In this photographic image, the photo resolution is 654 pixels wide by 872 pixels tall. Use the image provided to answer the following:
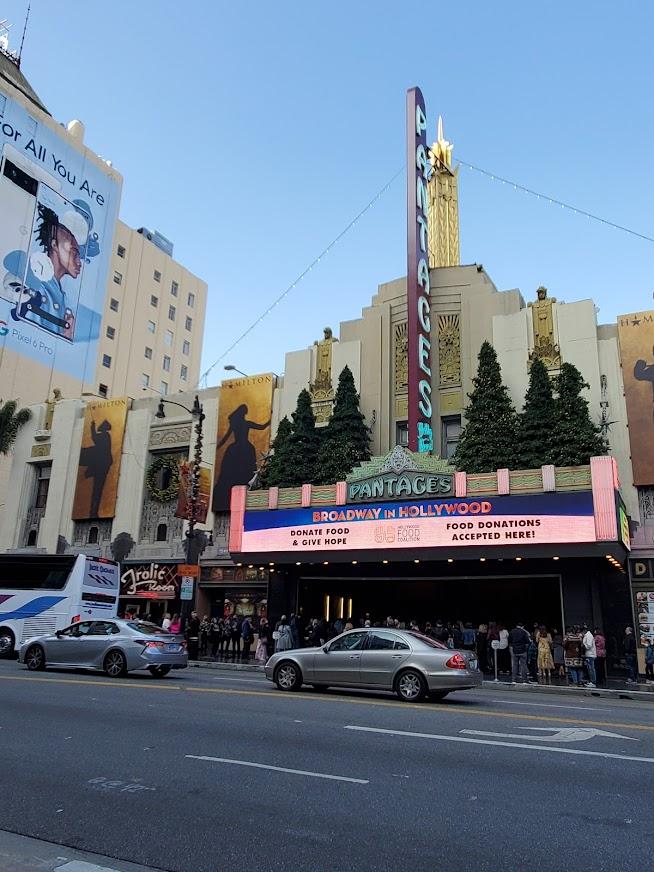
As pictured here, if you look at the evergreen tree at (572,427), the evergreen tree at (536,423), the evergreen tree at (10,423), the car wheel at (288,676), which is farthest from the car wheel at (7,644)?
the evergreen tree at (10,423)

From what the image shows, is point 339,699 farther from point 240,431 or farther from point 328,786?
point 240,431

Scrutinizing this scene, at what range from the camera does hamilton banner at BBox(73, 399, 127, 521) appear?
40562 mm

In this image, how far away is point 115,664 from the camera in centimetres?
1780

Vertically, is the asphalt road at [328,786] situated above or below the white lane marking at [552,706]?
below

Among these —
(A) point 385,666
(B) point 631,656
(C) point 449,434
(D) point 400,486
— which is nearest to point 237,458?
(C) point 449,434

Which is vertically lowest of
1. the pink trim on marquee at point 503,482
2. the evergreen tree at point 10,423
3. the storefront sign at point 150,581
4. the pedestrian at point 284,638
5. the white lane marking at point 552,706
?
the white lane marking at point 552,706

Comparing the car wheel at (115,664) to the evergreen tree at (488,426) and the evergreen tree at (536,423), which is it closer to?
the evergreen tree at (488,426)

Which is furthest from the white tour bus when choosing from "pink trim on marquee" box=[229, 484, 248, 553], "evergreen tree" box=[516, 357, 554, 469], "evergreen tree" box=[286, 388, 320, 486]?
"evergreen tree" box=[516, 357, 554, 469]

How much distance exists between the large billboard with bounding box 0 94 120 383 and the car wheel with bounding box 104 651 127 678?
47342mm

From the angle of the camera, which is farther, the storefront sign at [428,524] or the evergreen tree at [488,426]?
the evergreen tree at [488,426]

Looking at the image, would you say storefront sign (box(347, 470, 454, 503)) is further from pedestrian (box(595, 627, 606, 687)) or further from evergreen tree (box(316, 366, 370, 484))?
pedestrian (box(595, 627, 606, 687))

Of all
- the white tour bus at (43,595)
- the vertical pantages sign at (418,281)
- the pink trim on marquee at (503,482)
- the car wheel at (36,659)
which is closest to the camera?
the car wheel at (36,659)

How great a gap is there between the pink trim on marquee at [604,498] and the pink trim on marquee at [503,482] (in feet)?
9.10

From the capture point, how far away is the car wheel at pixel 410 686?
13953mm
